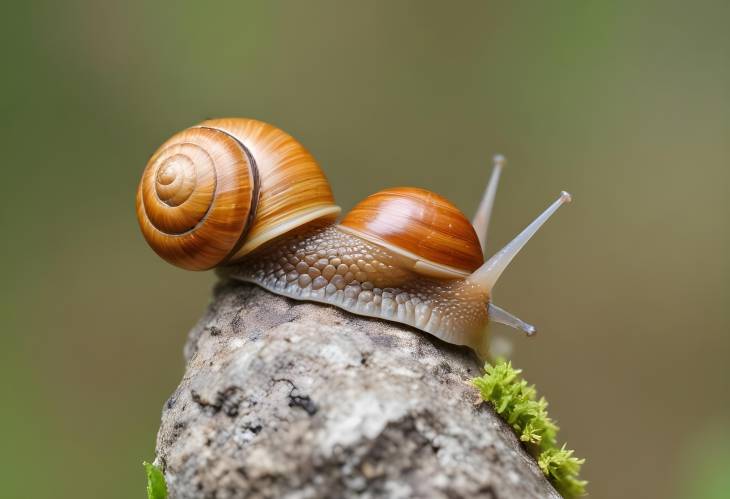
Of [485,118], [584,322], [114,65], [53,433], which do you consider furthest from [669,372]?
[114,65]

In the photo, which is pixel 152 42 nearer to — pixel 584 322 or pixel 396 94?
pixel 396 94

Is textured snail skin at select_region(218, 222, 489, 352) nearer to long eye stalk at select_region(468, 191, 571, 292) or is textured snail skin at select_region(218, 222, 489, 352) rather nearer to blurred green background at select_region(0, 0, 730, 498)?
long eye stalk at select_region(468, 191, 571, 292)

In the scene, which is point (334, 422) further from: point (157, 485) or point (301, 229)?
point (301, 229)

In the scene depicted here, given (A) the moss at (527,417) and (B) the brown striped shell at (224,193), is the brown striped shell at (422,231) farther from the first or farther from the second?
(A) the moss at (527,417)

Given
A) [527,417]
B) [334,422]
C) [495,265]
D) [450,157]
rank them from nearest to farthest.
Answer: [334,422] < [527,417] < [495,265] < [450,157]

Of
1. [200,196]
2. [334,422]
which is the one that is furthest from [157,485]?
[200,196]

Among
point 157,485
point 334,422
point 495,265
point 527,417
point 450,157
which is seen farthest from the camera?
point 450,157

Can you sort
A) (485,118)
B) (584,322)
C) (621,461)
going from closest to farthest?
(621,461)
(584,322)
(485,118)
